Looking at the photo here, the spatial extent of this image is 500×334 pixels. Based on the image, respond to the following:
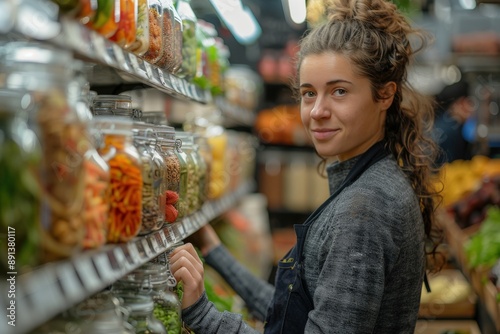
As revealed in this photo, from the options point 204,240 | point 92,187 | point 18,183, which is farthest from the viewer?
point 204,240

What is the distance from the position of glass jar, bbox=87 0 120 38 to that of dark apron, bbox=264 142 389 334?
86 cm

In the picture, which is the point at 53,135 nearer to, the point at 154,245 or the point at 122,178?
the point at 122,178

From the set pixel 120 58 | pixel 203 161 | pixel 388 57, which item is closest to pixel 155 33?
pixel 120 58

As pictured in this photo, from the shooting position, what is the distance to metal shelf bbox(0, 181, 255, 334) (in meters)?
0.96

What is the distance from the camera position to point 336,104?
2.10 metres

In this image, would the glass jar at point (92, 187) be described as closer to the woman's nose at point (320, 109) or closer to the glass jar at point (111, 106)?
the glass jar at point (111, 106)

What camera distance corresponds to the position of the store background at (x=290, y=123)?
4438 mm

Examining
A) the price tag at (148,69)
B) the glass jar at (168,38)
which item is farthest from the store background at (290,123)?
the price tag at (148,69)

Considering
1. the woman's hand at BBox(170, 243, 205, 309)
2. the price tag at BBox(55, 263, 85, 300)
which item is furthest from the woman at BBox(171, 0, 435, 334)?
the price tag at BBox(55, 263, 85, 300)

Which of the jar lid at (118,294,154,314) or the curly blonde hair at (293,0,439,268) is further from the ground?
the curly blonde hair at (293,0,439,268)

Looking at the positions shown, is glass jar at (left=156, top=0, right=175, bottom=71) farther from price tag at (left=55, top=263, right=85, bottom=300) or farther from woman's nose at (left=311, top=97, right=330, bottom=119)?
price tag at (left=55, top=263, right=85, bottom=300)

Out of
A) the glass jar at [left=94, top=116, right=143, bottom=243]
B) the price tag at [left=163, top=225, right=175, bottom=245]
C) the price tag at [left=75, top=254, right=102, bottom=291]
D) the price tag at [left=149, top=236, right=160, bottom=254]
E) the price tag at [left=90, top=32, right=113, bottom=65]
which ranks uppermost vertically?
the price tag at [left=90, top=32, right=113, bottom=65]

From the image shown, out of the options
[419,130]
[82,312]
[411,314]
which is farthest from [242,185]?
[82,312]

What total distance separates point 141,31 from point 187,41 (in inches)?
32.3
